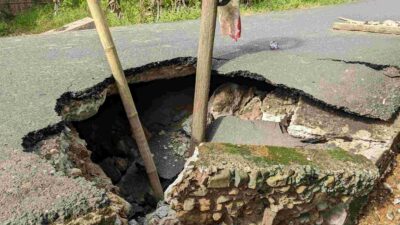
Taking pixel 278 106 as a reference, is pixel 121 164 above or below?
below

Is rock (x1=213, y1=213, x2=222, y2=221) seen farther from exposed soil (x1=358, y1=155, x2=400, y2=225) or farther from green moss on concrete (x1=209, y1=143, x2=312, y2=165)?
exposed soil (x1=358, y1=155, x2=400, y2=225)

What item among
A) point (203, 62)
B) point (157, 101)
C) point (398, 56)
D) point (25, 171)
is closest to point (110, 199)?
point (25, 171)

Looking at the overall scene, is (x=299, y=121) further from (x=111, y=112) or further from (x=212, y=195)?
(x=111, y=112)

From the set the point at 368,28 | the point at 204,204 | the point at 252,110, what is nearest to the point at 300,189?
the point at 204,204

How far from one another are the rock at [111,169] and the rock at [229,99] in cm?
104

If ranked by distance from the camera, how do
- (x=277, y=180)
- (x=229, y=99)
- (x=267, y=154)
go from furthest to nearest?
1. (x=229, y=99)
2. (x=267, y=154)
3. (x=277, y=180)

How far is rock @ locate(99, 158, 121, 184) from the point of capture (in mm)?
3945

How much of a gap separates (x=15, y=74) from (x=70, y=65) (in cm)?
48

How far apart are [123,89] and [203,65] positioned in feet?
2.21

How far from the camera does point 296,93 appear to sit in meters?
3.83

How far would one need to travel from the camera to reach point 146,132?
4289mm

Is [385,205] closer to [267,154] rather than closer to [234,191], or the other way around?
[267,154]

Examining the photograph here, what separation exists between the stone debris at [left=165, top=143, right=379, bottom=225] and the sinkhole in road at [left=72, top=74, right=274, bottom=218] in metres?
0.99

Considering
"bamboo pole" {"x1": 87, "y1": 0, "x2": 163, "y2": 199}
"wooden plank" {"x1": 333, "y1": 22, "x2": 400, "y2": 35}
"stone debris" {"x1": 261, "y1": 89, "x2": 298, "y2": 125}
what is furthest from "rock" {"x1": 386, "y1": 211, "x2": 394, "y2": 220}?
"wooden plank" {"x1": 333, "y1": 22, "x2": 400, "y2": 35}
